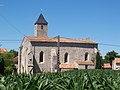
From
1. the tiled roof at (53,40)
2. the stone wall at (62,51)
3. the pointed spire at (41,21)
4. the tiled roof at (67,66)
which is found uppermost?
the pointed spire at (41,21)

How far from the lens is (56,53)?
80.2 m

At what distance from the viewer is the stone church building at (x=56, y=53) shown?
79.7 meters

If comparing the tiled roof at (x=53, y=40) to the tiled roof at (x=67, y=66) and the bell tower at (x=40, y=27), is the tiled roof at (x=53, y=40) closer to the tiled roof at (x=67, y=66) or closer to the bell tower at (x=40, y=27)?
the tiled roof at (x=67, y=66)

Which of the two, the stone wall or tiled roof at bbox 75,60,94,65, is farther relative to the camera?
tiled roof at bbox 75,60,94,65

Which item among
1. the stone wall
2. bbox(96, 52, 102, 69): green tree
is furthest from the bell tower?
bbox(96, 52, 102, 69): green tree

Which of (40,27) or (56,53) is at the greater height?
(40,27)

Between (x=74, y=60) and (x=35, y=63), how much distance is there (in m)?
9.24

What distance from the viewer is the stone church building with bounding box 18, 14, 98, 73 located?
79.7m

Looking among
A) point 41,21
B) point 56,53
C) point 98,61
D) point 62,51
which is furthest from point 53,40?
point 41,21

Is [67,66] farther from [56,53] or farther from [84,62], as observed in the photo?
[84,62]

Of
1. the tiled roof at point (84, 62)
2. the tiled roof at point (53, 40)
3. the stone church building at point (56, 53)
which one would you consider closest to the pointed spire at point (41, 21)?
the stone church building at point (56, 53)

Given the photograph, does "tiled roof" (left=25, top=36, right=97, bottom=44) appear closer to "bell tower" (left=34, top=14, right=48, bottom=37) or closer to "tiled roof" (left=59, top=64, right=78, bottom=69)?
"tiled roof" (left=59, top=64, right=78, bottom=69)

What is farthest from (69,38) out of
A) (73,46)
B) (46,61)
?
(46,61)

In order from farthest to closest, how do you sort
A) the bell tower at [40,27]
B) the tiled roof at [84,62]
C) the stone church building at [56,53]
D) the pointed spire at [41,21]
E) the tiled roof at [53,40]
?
the pointed spire at [41,21], the bell tower at [40,27], the tiled roof at [53,40], the tiled roof at [84,62], the stone church building at [56,53]
